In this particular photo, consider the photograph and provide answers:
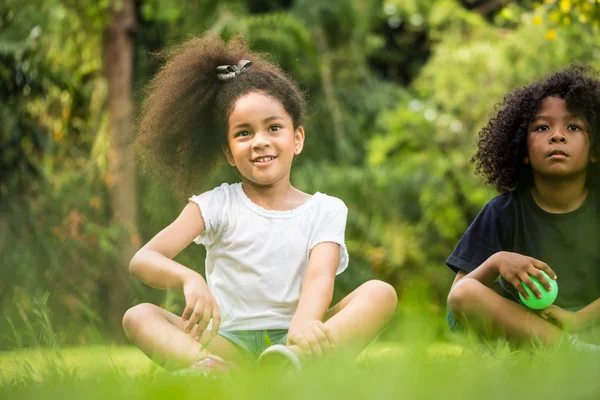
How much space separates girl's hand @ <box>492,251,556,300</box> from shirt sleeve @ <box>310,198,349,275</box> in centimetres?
56

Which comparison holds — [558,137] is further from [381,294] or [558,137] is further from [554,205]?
[381,294]

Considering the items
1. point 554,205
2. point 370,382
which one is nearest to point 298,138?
point 554,205

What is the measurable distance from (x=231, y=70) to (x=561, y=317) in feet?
5.06

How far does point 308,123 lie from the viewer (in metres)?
9.06

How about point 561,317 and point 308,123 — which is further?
point 308,123

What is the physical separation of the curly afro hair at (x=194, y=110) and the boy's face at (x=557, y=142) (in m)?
0.91

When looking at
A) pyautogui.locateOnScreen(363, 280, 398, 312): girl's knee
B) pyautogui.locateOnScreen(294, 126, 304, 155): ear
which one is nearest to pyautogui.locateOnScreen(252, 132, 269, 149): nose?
pyautogui.locateOnScreen(294, 126, 304, 155): ear

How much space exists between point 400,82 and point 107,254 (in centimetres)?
758

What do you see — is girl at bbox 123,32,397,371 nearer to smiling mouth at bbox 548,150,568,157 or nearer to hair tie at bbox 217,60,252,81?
hair tie at bbox 217,60,252,81

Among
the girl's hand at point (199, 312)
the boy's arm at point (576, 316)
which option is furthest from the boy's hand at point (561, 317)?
the girl's hand at point (199, 312)

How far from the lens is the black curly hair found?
311 cm

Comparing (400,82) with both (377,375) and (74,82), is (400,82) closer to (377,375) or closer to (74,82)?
(74,82)

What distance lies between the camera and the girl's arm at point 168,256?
102 inches

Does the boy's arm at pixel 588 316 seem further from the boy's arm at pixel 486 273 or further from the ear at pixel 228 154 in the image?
the ear at pixel 228 154
